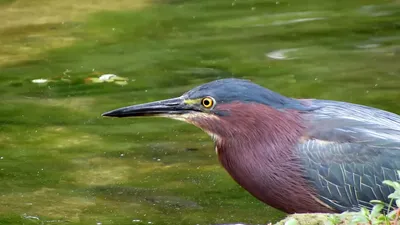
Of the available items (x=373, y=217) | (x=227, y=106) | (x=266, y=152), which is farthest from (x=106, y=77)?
(x=373, y=217)

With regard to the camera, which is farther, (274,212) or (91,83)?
(91,83)

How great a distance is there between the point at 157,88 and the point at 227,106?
11.0ft

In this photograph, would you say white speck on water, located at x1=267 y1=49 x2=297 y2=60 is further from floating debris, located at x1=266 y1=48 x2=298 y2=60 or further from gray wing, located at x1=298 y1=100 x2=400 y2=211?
gray wing, located at x1=298 y1=100 x2=400 y2=211

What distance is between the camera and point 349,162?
5.34 metres

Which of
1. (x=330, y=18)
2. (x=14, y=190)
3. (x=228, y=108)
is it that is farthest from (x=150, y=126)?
(x=330, y=18)

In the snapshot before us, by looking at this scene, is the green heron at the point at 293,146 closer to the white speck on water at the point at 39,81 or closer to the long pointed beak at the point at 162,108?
the long pointed beak at the point at 162,108

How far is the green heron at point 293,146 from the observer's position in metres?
5.32

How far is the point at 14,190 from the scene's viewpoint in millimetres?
6637

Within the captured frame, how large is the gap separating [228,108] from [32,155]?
7.89ft

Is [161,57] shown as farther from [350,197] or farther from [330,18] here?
[350,197]

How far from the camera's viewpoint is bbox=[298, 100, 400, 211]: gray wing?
17.4ft

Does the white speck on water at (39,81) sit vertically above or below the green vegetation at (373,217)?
above

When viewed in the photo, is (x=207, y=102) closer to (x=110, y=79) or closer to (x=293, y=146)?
(x=293, y=146)

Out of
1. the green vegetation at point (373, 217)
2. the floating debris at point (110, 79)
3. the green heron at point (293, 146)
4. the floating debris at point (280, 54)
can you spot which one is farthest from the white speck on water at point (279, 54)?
the green vegetation at point (373, 217)
